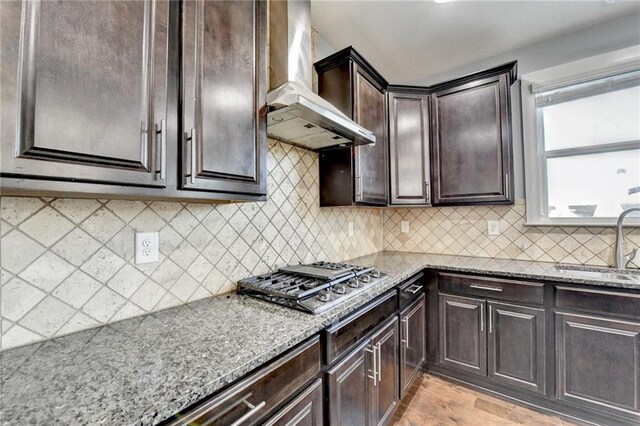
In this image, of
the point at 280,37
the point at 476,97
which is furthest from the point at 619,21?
the point at 280,37

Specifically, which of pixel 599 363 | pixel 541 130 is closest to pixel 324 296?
pixel 599 363

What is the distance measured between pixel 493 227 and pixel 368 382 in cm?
192

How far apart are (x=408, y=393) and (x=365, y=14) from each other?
2.87 meters

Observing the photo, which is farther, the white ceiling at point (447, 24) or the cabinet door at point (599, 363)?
the white ceiling at point (447, 24)

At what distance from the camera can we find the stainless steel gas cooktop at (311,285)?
1.22 meters

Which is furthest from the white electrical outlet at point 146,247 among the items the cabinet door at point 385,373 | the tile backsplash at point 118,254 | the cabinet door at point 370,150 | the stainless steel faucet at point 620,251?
the stainless steel faucet at point 620,251

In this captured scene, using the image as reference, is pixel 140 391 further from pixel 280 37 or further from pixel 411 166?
pixel 411 166

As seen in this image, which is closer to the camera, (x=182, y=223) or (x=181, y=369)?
(x=181, y=369)

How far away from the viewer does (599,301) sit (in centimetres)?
171

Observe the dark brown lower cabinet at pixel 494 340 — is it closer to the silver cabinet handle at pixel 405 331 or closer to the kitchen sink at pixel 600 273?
the kitchen sink at pixel 600 273

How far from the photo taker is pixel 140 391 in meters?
0.65

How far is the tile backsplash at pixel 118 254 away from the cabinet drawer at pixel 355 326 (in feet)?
2.14

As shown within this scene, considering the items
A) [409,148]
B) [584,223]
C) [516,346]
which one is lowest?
[516,346]

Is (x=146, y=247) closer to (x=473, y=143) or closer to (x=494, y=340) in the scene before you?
(x=494, y=340)
